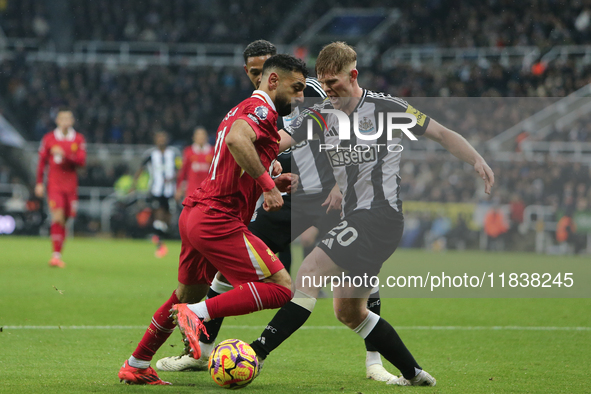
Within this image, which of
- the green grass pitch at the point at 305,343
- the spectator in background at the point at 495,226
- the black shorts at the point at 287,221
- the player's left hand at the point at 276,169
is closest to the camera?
the green grass pitch at the point at 305,343

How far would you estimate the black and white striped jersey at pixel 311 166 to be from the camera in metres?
5.66

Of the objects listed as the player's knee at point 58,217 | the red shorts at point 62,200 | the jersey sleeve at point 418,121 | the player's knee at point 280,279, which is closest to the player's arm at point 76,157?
the red shorts at point 62,200

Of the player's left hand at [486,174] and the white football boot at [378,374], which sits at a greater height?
the player's left hand at [486,174]

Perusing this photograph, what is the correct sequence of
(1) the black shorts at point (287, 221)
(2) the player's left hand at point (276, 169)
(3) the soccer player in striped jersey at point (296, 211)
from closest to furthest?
(2) the player's left hand at point (276, 169), (3) the soccer player in striped jersey at point (296, 211), (1) the black shorts at point (287, 221)

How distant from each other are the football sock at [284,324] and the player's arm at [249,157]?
68cm

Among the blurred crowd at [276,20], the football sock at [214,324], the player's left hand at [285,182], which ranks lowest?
the football sock at [214,324]

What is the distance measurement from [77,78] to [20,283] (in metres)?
18.6

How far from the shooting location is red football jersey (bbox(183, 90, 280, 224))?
4020 millimetres

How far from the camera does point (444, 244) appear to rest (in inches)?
682

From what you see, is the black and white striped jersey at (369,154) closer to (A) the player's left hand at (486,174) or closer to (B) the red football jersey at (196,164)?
(A) the player's left hand at (486,174)

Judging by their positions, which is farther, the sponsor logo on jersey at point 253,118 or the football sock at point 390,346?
the football sock at point 390,346

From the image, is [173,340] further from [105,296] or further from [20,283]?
[20,283]

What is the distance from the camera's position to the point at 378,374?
15.1 feet

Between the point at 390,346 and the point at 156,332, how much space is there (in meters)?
1.42
